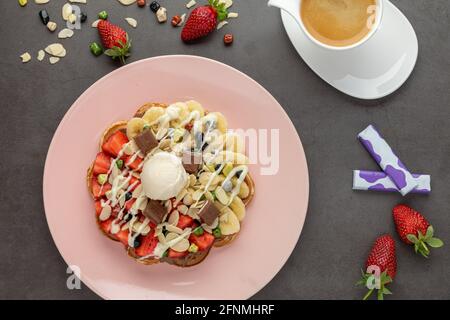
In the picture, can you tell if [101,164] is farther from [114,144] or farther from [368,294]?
[368,294]

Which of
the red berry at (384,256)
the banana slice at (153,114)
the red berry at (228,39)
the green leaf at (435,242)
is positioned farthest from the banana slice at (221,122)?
the green leaf at (435,242)

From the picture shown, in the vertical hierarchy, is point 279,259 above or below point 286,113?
below

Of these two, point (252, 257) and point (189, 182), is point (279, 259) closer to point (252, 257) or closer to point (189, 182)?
point (252, 257)

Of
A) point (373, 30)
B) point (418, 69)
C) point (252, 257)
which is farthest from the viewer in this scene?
point (418, 69)

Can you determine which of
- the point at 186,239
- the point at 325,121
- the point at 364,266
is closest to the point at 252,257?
the point at 186,239

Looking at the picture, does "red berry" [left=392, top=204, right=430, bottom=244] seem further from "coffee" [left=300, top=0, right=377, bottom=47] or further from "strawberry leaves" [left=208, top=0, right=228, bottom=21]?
"strawberry leaves" [left=208, top=0, right=228, bottom=21]

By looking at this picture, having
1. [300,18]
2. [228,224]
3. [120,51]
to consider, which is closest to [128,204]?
[228,224]
